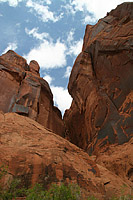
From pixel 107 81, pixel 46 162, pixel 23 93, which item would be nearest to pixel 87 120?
pixel 107 81

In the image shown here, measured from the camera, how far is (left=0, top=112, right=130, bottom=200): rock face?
28.9ft

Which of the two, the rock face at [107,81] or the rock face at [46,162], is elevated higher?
the rock face at [107,81]

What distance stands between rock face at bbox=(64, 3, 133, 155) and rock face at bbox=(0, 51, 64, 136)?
5146 mm

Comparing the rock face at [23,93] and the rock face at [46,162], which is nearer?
the rock face at [46,162]

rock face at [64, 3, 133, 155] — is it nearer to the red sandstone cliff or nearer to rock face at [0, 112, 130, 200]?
the red sandstone cliff

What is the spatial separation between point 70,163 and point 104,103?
35.6ft

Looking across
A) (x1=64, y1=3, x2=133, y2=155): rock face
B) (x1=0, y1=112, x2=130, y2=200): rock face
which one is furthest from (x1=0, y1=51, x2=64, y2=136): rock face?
(x1=0, y1=112, x2=130, y2=200): rock face

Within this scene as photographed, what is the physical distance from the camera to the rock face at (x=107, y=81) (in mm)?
17703

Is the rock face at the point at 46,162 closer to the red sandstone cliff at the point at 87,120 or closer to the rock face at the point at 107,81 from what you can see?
the red sandstone cliff at the point at 87,120

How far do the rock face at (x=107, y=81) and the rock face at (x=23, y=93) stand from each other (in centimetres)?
515

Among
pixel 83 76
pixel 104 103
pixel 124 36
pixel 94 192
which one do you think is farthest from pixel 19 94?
pixel 94 192

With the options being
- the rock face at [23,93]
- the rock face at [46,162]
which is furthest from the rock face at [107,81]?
the rock face at [46,162]

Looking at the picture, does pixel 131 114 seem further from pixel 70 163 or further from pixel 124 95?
pixel 70 163

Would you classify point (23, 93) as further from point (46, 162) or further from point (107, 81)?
point (46, 162)
